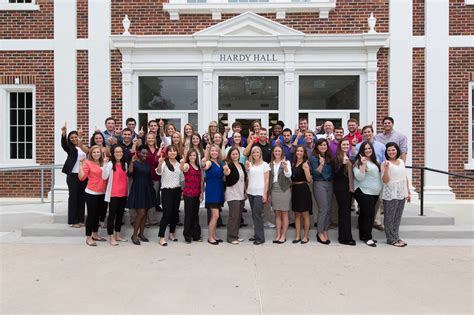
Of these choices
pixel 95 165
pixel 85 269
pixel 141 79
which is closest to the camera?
pixel 85 269

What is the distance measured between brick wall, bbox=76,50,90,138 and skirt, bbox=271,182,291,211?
615 centimetres

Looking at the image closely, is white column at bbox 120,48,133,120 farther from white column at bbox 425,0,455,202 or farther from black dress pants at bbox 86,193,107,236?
white column at bbox 425,0,455,202

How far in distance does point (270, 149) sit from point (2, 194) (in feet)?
25.9

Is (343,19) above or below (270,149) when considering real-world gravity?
above

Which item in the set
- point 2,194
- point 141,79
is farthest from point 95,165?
point 2,194

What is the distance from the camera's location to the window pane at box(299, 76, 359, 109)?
10109 mm

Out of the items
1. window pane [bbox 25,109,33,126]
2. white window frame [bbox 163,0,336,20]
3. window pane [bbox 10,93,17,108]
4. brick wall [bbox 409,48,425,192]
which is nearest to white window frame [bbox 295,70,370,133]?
brick wall [bbox 409,48,425,192]

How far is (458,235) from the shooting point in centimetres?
689

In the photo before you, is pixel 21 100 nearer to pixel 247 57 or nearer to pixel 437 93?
pixel 247 57

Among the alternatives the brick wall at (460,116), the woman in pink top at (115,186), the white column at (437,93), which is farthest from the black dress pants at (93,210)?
the brick wall at (460,116)

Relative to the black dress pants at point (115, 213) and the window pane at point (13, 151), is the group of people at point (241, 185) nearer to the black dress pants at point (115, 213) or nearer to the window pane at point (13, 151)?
the black dress pants at point (115, 213)

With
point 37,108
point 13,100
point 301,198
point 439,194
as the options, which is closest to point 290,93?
point 301,198

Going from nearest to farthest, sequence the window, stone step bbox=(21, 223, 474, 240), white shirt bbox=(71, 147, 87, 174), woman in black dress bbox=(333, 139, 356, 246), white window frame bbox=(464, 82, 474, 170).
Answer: woman in black dress bbox=(333, 139, 356, 246) → stone step bbox=(21, 223, 474, 240) → white shirt bbox=(71, 147, 87, 174) → white window frame bbox=(464, 82, 474, 170) → the window

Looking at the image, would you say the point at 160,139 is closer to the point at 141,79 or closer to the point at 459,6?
the point at 141,79
